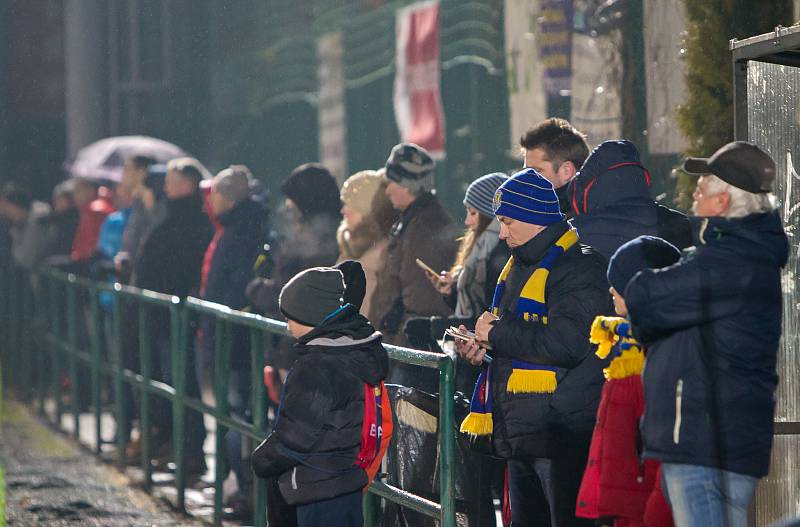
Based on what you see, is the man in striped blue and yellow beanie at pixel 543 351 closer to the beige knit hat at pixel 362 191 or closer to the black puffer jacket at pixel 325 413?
the black puffer jacket at pixel 325 413

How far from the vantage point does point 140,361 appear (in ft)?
34.5

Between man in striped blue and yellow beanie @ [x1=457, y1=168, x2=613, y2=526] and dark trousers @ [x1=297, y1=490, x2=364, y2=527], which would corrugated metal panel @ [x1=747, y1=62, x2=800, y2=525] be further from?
dark trousers @ [x1=297, y1=490, x2=364, y2=527]

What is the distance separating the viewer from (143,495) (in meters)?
9.73

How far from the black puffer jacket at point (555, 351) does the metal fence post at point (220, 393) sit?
3080mm

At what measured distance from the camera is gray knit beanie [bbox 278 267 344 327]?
A: 551 centimetres

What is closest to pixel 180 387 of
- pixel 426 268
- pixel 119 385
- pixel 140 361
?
pixel 140 361

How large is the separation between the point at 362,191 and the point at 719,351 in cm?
370

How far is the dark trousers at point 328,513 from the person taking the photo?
5582mm

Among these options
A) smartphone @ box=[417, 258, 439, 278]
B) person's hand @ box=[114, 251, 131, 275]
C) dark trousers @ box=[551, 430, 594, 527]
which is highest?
person's hand @ box=[114, 251, 131, 275]

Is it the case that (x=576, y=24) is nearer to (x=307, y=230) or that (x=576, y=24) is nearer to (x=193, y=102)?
(x=307, y=230)

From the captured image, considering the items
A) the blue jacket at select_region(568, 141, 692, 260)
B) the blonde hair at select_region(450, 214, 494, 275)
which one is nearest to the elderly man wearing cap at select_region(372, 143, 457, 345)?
the blonde hair at select_region(450, 214, 494, 275)

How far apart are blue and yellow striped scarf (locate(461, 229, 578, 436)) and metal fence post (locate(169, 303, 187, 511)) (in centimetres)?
400

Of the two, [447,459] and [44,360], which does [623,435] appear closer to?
[447,459]

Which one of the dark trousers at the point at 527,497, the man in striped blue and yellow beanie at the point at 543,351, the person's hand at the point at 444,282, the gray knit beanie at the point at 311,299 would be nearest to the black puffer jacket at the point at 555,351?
the man in striped blue and yellow beanie at the point at 543,351
